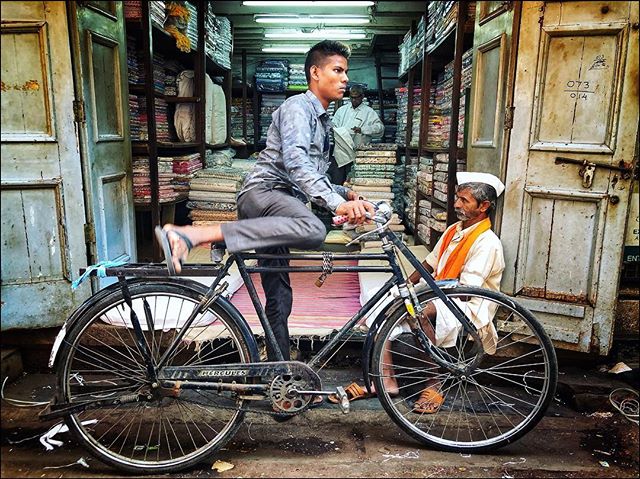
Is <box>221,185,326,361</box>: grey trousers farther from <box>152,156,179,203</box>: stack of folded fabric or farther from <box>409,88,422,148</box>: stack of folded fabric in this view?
<box>409,88,422,148</box>: stack of folded fabric

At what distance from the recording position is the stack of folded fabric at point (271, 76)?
8969 millimetres

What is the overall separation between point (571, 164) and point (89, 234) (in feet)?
9.86

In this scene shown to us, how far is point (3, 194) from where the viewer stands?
2955mm

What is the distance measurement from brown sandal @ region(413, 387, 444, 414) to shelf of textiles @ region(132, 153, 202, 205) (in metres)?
3.15

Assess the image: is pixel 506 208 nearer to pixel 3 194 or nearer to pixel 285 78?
pixel 3 194

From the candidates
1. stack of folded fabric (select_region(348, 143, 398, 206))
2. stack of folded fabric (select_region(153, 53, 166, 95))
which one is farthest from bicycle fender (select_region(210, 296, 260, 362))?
stack of folded fabric (select_region(348, 143, 398, 206))

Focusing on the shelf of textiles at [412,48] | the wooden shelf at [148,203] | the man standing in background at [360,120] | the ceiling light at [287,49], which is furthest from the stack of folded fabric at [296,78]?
the wooden shelf at [148,203]

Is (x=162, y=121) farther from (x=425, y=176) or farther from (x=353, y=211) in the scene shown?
(x=353, y=211)

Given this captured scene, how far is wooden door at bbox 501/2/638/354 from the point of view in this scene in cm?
279

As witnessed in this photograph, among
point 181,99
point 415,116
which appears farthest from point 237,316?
point 415,116

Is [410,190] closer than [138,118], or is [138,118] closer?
[138,118]

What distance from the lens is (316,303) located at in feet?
12.9

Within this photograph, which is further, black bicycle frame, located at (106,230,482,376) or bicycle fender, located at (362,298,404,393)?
bicycle fender, located at (362,298,404,393)

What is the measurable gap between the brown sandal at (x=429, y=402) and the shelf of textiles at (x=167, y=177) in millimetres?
3147
